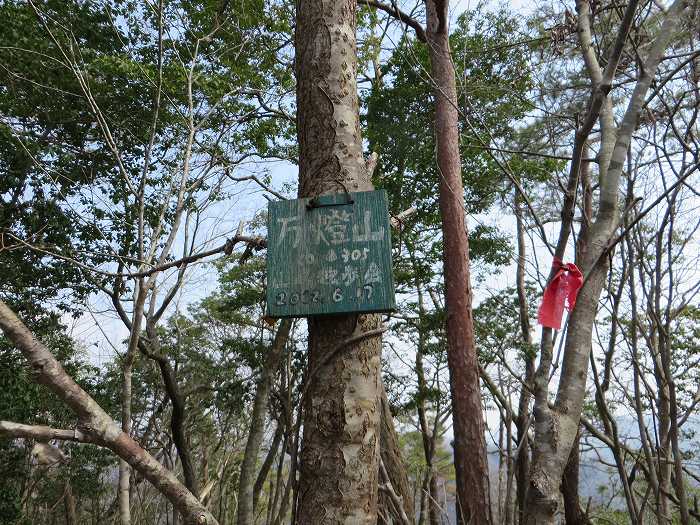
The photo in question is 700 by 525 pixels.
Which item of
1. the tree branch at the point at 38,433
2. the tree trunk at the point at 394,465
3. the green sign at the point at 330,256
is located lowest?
the tree trunk at the point at 394,465

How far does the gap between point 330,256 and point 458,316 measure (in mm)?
3047

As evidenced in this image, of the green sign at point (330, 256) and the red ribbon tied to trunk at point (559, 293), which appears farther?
the red ribbon tied to trunk at point (559, 293)

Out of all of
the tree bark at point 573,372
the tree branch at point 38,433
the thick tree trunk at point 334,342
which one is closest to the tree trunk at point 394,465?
the tree bark at point 573,372

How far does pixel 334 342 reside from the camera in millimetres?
1207

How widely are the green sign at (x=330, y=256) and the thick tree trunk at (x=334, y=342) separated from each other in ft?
0.21

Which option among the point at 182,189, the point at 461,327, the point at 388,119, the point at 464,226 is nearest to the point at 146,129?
the point at 182,189

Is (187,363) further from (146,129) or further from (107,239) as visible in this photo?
(146,129)

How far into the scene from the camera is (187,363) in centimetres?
1123

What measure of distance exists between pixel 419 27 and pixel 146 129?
12.5 feet

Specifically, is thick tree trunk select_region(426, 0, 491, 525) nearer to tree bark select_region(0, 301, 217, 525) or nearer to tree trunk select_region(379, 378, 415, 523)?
tree trunk select_region(379, 378, 415, 523)

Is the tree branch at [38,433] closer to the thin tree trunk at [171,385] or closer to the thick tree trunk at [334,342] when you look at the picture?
the thick tree trunk at [334,342]

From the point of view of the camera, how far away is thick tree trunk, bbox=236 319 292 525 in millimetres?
7160

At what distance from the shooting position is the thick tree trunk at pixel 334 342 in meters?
1.09

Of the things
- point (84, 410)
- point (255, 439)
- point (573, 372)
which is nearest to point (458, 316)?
point (573, 372)
